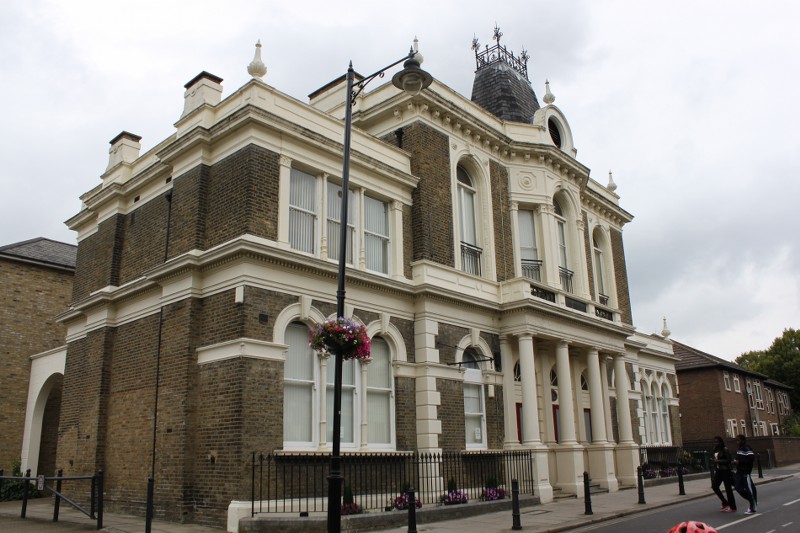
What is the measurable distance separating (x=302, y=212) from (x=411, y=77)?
19.4 feet

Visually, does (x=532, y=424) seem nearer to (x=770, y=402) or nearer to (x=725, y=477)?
(x=725, y=477)

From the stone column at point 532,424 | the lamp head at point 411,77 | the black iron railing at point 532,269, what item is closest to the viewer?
the lamp head at point 411,77

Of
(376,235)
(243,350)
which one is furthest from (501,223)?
(243,350)

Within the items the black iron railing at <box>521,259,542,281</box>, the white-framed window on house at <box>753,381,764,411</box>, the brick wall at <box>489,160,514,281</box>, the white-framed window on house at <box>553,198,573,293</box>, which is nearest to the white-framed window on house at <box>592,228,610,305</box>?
the white-framed window on house at <box>553,198,573,293</box>

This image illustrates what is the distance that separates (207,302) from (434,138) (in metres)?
8.68

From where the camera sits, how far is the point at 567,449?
2080 centimetres

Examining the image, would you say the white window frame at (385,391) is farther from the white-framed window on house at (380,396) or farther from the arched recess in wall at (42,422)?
the arched recess in wall at (42,422)

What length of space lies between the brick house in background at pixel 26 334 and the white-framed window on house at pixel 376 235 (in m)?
13.2

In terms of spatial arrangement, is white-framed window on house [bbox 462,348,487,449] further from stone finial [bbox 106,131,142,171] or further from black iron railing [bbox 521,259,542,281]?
stone finial [bbox 106,131,142,171]

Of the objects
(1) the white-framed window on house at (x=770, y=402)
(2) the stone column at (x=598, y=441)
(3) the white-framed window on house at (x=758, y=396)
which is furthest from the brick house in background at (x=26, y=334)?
(1) the white-framed window on house at (x=770, y=402)

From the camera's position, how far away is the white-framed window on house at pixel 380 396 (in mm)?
17031

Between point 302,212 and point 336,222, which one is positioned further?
point 336,222

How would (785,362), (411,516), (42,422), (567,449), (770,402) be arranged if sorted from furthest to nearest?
1. (785,362)
2. (770,402)
3. (42,422)
4. (567,449)
5. (411,516)

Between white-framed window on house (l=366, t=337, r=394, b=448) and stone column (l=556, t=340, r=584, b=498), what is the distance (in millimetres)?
6339
